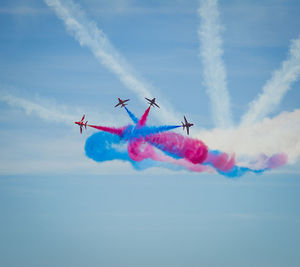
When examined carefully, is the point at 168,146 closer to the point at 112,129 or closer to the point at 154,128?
the point at 154,128

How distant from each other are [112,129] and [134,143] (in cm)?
592

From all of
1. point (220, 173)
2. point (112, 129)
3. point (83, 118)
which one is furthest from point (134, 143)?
point (220, 173)

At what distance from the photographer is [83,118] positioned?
114812mm

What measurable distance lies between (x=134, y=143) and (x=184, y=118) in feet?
41.5

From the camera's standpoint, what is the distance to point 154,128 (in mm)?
109938

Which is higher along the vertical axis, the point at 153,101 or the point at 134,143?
the point at 153,101

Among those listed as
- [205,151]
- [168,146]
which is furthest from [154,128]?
[205,151]

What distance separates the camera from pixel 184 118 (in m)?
113

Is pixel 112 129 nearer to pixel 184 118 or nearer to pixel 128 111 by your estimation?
pixel 128 111

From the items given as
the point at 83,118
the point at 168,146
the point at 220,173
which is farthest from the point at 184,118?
the point at 83,118

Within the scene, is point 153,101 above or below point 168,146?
above

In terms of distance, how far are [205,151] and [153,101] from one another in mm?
17041

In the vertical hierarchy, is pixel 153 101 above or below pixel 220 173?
above

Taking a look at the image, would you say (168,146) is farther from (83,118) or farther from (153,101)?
(83,118)
